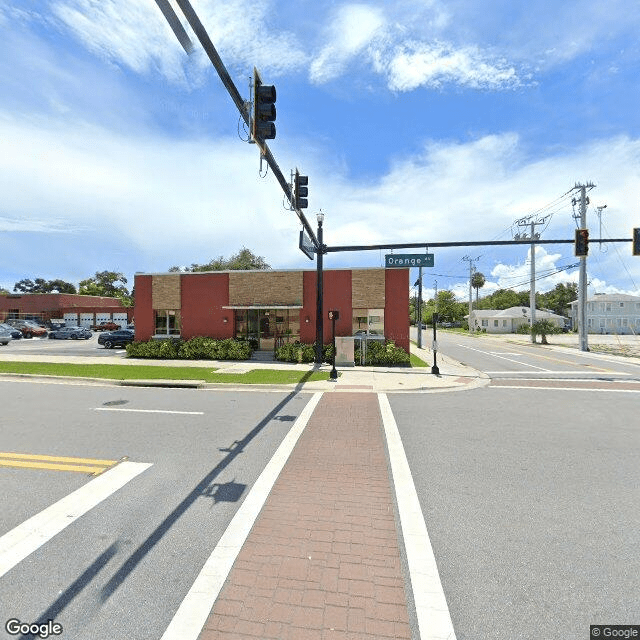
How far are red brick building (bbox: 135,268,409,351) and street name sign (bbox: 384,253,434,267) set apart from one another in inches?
121

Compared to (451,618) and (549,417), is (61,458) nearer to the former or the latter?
(451,618)

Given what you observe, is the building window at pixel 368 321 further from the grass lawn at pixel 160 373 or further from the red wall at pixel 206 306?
the red wall at pixel 206 306

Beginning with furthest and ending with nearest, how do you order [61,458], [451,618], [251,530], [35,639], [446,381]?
1. [446,381]
2. [61,458]
3. [251,530]
4. [451,618]
5. [35,639]

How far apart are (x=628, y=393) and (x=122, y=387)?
55.4 feet

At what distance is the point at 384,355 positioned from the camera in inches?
672

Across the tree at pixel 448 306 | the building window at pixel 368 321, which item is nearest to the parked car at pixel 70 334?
the building window at pixel 368 321

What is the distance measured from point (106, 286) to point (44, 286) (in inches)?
1108

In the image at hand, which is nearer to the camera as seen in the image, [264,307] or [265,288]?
[264,307]

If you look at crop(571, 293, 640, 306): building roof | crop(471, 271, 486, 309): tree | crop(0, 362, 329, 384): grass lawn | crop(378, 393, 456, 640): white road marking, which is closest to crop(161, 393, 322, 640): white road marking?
crop(378, 393, 456, 640): white road marking

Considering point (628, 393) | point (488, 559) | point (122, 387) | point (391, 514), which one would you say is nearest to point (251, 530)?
point (391, 514)

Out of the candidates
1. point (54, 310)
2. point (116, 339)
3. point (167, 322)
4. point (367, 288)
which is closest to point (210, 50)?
point (367, 288)

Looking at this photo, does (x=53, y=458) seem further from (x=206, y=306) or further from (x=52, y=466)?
(x=206, y=306)

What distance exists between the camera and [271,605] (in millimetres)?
2760

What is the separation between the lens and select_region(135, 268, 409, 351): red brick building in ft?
59.9
